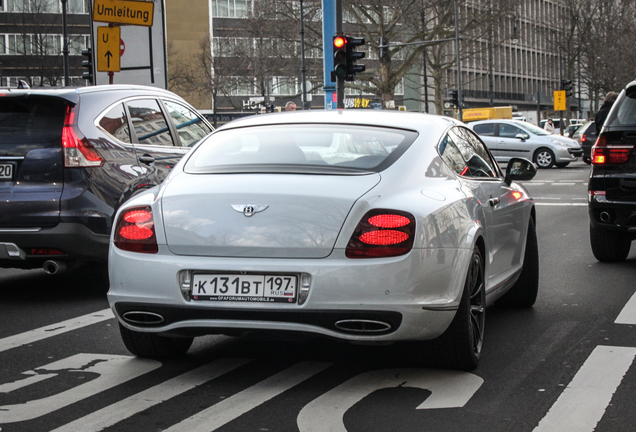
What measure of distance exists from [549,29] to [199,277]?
71.1 meters

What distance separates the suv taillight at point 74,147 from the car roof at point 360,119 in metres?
1.95

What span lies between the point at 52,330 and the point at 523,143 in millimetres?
27335

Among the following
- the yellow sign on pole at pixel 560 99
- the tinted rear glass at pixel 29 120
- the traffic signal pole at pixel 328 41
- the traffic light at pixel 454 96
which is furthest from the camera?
the yellow sign on pole at pixel 560 99

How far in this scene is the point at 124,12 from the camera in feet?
54.4

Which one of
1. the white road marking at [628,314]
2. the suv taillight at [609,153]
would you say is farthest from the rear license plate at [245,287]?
the suv taillight at [609,153]

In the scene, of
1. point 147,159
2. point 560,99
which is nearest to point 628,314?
point 147,159

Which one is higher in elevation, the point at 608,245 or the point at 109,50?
the point at 109,50

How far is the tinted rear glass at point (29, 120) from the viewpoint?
7.42 m

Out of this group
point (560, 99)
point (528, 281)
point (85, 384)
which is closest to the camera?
point (85, 384)

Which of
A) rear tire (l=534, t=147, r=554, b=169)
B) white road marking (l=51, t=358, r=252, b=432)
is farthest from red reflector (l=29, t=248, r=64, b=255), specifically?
rear tire (l=534, t=147, r=554, b=169)

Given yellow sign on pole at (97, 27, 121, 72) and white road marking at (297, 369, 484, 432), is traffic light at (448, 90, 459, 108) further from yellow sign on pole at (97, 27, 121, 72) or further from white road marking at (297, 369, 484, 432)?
white road marking at (297, 369, 484, 432)

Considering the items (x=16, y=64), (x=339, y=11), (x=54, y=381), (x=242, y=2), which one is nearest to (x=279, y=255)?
(x=54, y=381)

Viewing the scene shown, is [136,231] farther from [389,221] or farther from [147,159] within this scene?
[147,159]

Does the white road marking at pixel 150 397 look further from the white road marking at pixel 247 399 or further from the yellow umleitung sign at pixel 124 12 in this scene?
the yellow umleitung sign at pixel 124 12
